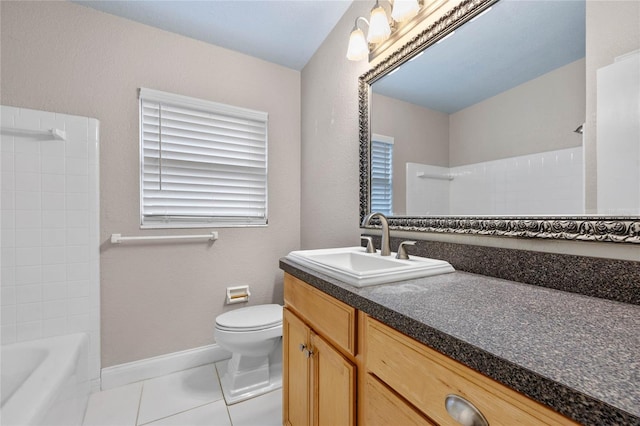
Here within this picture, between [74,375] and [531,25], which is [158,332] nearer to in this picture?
[74,375]

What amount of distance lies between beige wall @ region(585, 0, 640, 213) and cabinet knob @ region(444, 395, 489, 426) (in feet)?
2.13

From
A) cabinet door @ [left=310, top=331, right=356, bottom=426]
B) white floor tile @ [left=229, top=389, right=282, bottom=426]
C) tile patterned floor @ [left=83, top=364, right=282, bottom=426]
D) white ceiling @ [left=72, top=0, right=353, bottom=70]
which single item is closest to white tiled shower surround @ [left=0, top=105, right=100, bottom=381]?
tile patterned floor @ [left=83, top=364, right=282, bottom=426]

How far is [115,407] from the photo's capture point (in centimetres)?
153

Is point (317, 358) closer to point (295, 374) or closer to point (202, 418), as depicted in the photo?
point (295, 374)

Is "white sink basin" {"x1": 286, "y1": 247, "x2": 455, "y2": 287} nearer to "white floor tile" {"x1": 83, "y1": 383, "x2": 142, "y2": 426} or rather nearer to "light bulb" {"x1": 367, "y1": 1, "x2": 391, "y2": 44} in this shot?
"light bulb" {"x1": 367, "y1": 1, "x2": 391, "y2": 44}

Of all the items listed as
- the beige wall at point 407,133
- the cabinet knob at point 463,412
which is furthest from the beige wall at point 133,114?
the cabinet knob at point 463,412

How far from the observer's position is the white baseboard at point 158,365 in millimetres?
1700

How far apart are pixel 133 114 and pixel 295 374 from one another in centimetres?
187

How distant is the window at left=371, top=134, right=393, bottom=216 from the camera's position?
142 centimetres

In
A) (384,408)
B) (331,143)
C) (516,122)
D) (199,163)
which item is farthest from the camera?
(199,163)

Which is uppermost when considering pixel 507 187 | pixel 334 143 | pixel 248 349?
pixel 334 143

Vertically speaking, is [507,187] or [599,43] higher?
[599,43]

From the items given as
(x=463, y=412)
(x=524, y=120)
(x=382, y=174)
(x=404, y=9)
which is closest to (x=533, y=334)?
(x=463, y=412)

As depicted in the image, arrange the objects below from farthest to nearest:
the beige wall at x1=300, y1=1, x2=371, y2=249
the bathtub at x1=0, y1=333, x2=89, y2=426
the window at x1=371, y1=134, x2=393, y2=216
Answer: the beige wall at x1=300, y1=1, x2=371, y2=249 → the window at x1=371, y1=134, x2=393, y2=216 → the bathtub at x1=0, y1=333, x2=89, y2=426
